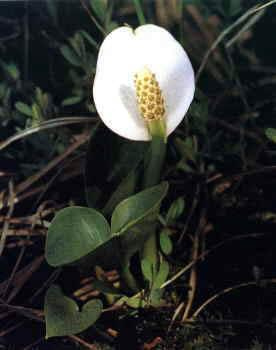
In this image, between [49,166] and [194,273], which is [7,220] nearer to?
[49,166]

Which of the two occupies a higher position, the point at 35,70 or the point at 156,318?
the point at 35,70

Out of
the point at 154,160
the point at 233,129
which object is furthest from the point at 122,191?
the point at 233,129

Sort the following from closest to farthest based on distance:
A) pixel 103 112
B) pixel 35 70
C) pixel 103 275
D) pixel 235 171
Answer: pixel 103 112
pixel 103 275
pixel 235 171
pixel 35 70

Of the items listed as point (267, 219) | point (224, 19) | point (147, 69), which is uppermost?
point (147, 69)

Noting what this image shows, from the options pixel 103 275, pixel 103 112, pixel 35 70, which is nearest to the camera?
pixel 103 112

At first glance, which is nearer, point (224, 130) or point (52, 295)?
point (52, 295)

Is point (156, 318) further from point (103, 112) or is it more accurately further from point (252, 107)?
point (252, 107)

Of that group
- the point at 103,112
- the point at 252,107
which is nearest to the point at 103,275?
the point at 103,112

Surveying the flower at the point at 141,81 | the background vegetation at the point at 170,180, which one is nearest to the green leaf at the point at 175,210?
the background vegetation at the point at 170,180
